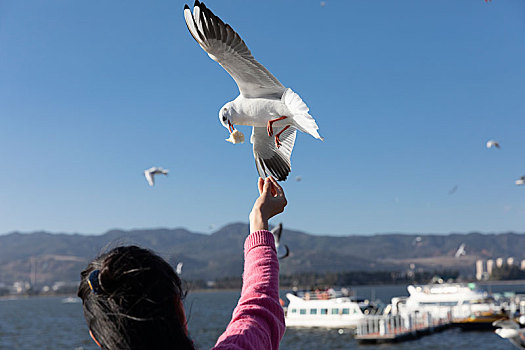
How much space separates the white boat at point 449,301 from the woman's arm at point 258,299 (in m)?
28.7

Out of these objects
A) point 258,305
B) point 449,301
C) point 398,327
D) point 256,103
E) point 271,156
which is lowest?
point 398,327

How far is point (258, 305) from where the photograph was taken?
1.14m

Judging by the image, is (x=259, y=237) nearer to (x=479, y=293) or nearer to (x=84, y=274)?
(x=84, y=274)

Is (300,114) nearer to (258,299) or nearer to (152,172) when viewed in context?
(258,299)

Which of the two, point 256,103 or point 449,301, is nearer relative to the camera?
point 256,103

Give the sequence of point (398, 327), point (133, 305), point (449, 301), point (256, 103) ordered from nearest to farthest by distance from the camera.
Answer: point (133, 305) → point (256, 103) → point (398, 327) → point (449, 301)

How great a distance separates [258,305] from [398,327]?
25408 millimetres

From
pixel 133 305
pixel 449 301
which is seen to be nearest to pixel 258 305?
pixel 133 305

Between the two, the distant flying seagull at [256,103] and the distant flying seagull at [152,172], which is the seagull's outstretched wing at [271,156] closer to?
the distant flying seagull at [256,103]

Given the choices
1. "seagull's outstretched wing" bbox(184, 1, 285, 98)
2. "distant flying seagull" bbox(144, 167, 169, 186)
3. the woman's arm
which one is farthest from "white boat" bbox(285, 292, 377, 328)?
the woman's arm

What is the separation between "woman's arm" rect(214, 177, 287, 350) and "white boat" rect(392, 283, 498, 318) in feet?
94.2

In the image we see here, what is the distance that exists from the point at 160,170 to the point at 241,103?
8793mm

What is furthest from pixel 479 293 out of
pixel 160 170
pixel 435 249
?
pixel 435 249

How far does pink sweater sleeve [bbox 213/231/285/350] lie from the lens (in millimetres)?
1062
